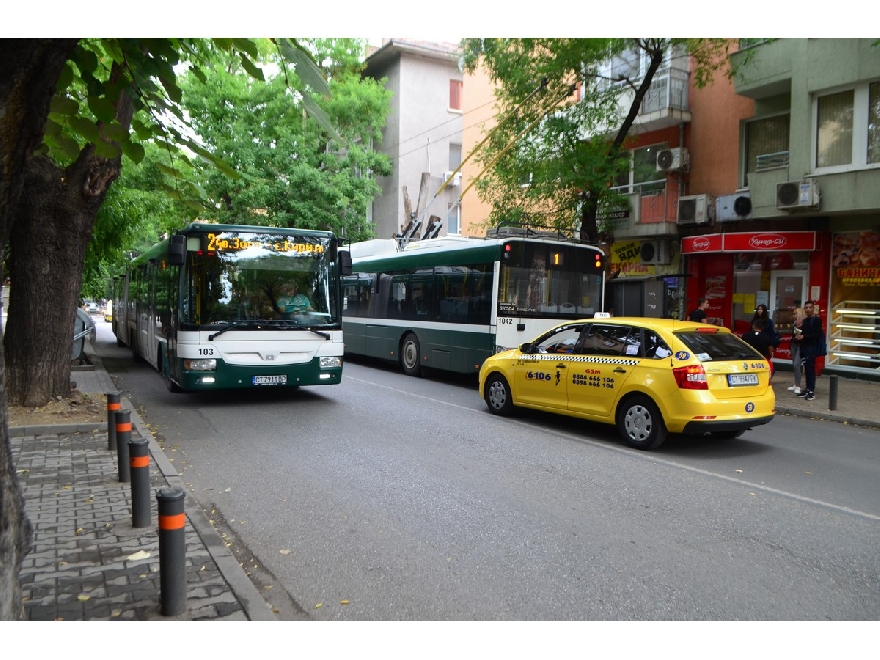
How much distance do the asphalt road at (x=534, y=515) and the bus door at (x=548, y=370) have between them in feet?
1.41

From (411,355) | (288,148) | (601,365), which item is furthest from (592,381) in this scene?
(288,148)

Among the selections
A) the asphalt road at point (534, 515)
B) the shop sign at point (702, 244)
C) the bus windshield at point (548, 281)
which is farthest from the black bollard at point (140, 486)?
the shop sign at point (702, 244)

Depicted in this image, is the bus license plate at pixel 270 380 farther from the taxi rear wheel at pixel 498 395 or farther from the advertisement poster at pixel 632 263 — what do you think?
the advertisement poster at pixel 632 263

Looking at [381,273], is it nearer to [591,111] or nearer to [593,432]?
[591,111]

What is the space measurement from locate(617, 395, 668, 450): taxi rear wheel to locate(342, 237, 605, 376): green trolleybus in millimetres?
4947

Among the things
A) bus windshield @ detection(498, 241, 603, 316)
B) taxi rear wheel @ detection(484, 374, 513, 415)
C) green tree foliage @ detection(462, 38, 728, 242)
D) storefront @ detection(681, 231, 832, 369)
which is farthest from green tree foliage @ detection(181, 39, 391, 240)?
taxi rear wheel @ detection(484, 374, 513, 415)

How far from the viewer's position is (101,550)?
5.06 metres

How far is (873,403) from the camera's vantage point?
524 inches

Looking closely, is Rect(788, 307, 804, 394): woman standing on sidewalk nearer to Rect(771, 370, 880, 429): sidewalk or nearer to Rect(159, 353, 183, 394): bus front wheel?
Rect(771, 370, 880, 429): sidewalk

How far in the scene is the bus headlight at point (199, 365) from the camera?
11156 mm

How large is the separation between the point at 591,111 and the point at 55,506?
51.9 ft

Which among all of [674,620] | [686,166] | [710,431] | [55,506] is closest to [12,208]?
[55,506]

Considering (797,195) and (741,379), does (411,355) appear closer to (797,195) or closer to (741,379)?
(797,195)

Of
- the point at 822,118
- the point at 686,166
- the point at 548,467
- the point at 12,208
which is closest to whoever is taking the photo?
the point at 12,208
